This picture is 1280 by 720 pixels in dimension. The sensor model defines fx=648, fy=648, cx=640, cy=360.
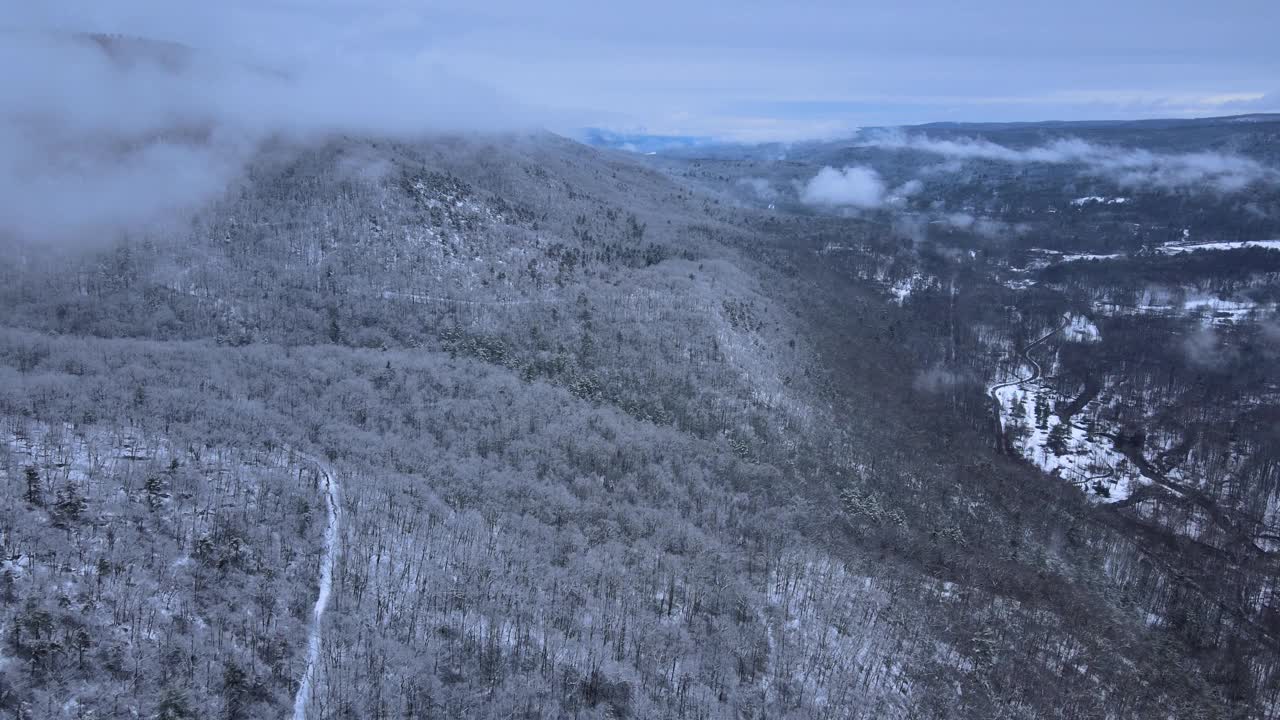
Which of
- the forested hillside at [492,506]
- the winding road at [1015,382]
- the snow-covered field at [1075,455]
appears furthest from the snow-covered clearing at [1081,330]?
the forested hillside at [492,506]

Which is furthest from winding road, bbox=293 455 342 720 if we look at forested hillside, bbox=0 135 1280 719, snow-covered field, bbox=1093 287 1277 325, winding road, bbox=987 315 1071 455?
snow-covered field, bbox=1093 287 1277 325

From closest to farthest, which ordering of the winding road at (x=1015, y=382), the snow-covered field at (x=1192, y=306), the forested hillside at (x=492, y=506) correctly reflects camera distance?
the forested hillside at (x=492, y=506)
the winding road at (x=1015, y=382)
the snow-covered field at (x=1192, y=306)

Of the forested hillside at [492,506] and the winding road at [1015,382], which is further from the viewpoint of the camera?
the winding road at [1015,382]

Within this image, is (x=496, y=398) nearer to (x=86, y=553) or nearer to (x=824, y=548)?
(x=824, y=548)

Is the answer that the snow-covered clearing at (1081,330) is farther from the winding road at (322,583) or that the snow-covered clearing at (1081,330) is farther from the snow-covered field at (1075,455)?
the winding road at (322,583)

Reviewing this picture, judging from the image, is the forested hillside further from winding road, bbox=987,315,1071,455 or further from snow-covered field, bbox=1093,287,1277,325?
snow-covered field, bbox=1093,287,1277,325

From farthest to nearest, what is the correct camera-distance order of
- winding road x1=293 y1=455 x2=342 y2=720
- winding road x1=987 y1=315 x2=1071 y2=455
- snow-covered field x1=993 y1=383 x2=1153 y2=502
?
1. winding road x1=987 y1=315 x2=1071 y2=455
2. snow-covered field x1=993 y1=383 x2=1153 y2=502
3. winding road x1=293 y1=455 x2=342 y2=720
